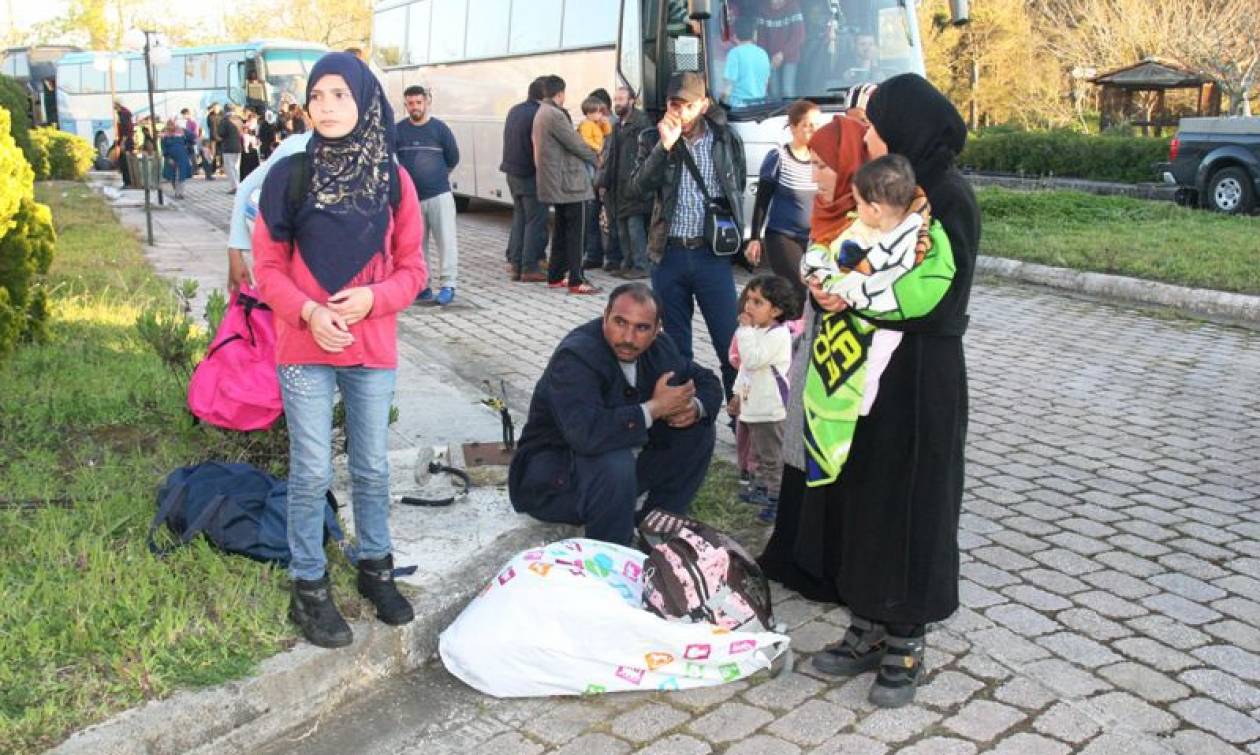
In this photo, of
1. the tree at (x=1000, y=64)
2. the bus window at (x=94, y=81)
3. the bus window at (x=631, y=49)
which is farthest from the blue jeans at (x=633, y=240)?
the bus window at (x=94, y=81)

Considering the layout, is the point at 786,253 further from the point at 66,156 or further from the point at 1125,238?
the point at 66,156

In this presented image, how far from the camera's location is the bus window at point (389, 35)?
2081cm

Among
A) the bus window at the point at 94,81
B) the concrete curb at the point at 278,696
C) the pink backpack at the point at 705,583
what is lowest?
the concrete curb at the point at 278,696

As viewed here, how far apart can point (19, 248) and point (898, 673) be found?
565 centimetres

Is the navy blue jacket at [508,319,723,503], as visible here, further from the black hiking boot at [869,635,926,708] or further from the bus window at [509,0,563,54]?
the bus window at [509,0,563,54]

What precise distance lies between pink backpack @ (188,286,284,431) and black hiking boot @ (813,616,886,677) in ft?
7.99

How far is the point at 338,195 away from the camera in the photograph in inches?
144

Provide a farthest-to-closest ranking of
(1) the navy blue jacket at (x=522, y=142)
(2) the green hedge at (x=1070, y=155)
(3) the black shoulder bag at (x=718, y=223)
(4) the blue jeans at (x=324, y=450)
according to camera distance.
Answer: (2) the green hedge at (x=1070, y=155) → (1) the navy blue jacket at (x=522, y=142) → (3) the black shoulder bag at (x=718, y=223) → (4) the blue jeans at (x=324, y=450)

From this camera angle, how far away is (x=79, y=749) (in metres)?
3.15

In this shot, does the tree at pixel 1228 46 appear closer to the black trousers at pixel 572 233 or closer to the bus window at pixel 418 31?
the bus window at pixel 418 31

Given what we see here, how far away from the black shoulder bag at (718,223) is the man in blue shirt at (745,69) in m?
5.90

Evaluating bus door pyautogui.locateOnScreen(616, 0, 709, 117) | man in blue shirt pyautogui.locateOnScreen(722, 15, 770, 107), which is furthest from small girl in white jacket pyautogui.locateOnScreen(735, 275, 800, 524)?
man in blue shirt pyautogui.locateOnScreen(722, 15, 770, 107)

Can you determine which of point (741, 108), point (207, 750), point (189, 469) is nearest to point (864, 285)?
point (207, 750)

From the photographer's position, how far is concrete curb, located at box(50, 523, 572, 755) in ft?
10.8
